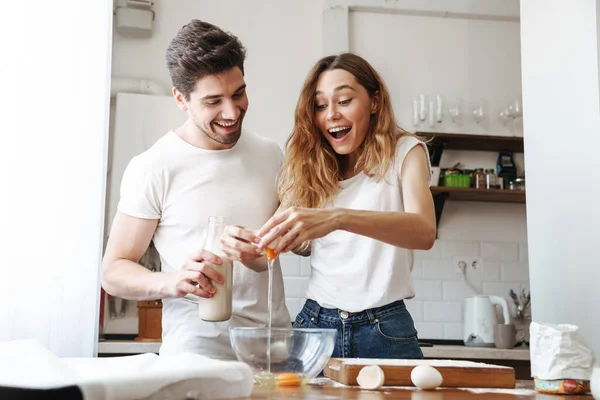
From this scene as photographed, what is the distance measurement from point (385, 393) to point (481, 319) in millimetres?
2801

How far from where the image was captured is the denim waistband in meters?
1.90

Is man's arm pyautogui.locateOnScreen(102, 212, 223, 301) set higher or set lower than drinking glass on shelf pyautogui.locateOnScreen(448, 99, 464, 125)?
lower

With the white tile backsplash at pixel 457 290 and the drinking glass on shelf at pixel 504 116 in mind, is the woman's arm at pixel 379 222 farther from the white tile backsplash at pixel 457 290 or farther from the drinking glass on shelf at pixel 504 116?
the drinking glass on shelf at pixel 504 116

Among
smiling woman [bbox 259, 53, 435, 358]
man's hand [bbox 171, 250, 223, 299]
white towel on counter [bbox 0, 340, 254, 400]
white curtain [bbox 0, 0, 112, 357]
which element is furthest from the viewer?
white curtain [bbox 0, 0, 112, 357]

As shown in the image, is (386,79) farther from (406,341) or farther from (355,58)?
(406,341)

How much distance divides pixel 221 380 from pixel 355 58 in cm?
134

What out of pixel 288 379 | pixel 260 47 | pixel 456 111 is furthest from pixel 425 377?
pixel 260 47

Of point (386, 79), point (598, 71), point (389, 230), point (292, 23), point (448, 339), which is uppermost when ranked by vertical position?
point (292, 23)

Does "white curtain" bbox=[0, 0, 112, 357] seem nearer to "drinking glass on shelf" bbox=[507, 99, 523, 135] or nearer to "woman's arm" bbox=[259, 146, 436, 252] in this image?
"woman's arm" bbox=[259, 146, 436, 252]

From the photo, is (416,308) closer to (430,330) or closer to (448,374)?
(430,330)

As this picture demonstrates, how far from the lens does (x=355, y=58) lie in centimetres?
219

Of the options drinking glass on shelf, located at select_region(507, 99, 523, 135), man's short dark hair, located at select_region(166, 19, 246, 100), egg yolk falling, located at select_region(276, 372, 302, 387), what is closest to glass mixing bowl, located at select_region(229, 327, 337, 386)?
egg yolk falling, located at select_region(276, 372, 302, 387)

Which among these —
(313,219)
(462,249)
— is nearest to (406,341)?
(313,219)

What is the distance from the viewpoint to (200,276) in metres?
1.71
